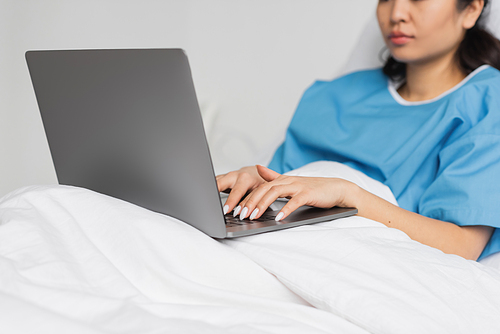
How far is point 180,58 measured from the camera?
54 centimetres

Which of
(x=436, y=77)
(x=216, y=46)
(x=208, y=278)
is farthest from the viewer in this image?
(x=216, y=46)

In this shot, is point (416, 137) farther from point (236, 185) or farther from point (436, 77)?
point (236, 185)

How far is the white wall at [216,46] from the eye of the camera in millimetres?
2072

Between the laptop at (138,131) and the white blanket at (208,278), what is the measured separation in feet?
0.18

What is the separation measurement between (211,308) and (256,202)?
0.28 meters

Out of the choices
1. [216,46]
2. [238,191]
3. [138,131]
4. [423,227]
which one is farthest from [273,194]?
[216,46]

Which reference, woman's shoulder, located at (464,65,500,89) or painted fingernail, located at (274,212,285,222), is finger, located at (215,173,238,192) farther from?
woman's shoulder, located at (464,65,500,89)

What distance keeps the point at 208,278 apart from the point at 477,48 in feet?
3.43

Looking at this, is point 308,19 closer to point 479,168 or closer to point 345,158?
point 345,158

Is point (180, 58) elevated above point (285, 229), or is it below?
above

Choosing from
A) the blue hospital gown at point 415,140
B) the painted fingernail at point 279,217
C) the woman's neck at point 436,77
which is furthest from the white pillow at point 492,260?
the painted fingernail at point 279,217

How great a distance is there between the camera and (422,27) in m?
1.12

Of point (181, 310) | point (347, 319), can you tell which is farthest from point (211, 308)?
point (347, 319)

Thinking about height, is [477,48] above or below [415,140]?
above
